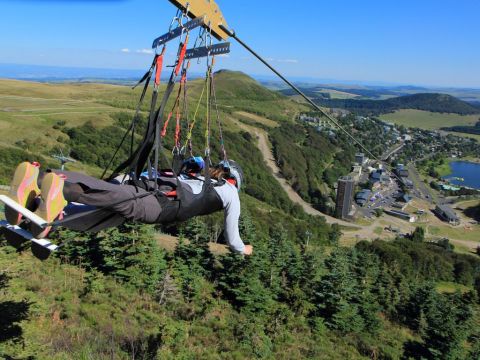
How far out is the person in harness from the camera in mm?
3842

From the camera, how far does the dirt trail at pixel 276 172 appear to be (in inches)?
3393

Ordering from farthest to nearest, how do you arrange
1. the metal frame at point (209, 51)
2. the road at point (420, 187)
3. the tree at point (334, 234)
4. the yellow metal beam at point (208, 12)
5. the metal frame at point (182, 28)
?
the road at point (420, 187) → the tree at point (334, 234) → the metal frame at point (209, 51) → the metal frame at point (182, 28) → the yellow metal beam at point (208, 12)

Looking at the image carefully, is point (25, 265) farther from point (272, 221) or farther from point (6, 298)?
point (272, 221)

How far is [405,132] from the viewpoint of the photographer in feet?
597

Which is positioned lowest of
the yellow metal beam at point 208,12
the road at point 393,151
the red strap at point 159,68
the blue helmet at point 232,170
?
the road at point 393,151

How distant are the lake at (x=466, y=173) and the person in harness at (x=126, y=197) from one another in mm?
136571

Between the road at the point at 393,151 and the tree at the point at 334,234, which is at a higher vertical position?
the road at the point at 393,151

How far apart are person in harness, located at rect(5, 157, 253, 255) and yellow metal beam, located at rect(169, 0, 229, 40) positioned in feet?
5.66

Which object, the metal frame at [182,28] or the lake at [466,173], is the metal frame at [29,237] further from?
the lake at [466,173]

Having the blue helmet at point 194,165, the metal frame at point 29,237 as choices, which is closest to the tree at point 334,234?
the blue helmet at point 194,165

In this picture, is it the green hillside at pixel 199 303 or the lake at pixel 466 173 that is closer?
the green hillside at pixel 199 303

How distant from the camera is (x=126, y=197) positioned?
4.24 metres

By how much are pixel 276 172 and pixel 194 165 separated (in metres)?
96.2

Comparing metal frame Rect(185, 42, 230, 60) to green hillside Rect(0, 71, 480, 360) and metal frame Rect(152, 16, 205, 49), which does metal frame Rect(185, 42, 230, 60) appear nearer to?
metal frame Rect(152, 16, 205, 49)
